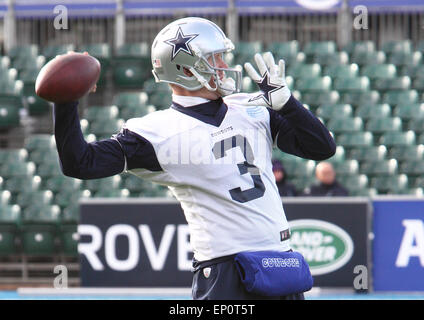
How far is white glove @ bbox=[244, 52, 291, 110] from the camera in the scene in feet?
10.3

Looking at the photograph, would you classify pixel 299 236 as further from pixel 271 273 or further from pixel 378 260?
pixel 271 273

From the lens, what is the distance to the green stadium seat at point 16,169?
11383mm

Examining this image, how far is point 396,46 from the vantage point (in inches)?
496

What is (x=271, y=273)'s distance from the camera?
A: 3088 mm

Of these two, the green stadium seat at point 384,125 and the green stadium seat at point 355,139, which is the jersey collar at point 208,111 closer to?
the green stadium seat at point 355,139

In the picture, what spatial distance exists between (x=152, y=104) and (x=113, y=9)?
2.54 meters

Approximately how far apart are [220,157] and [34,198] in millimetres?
8045

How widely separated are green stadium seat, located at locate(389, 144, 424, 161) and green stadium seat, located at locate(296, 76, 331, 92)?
54.3 inches

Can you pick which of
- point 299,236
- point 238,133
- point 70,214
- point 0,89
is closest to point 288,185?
point 299,236

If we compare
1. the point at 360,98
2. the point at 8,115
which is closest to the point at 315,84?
the point at 360,98

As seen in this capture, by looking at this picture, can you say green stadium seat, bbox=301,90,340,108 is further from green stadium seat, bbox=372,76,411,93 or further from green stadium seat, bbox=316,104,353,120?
green stadium seat, bbox=372,76,411,93

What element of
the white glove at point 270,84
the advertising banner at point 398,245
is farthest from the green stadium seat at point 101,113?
the white glove at point 270,84

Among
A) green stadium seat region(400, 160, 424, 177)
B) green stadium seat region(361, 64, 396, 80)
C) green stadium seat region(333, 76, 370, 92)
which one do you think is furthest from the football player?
green stadium seat region(361, 64, 396, 80)

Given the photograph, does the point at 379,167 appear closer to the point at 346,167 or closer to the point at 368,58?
the point at 346,167
